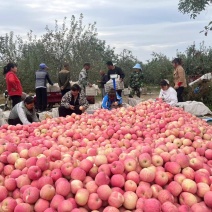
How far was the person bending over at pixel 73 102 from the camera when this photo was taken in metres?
6.47

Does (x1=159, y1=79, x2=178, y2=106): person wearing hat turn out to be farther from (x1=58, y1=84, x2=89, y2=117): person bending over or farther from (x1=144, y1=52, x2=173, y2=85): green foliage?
(x1=144, y1=52, x2=173, y2=85): green foliage

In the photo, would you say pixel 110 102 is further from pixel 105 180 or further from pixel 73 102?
pixel 105 180

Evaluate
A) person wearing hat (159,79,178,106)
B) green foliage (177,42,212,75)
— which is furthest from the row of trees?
person wearing hat (159,79,178,106)

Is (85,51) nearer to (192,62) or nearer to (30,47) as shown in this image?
(30,47)

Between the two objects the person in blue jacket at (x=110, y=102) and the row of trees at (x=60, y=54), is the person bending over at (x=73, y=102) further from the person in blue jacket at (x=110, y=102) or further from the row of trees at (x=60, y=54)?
the row of trees at (x=60, y=54)

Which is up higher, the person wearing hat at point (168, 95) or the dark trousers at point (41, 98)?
the person wearing hat at point (168, 95)

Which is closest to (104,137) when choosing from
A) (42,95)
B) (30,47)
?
(42,95)

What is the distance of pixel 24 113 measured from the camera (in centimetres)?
538

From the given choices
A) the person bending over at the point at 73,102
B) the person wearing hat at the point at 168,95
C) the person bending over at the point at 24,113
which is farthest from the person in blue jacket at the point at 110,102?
the person bending over at the point at 24,113

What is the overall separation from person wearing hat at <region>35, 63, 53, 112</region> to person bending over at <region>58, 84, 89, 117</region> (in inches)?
121

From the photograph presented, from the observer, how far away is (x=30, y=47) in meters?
15.3

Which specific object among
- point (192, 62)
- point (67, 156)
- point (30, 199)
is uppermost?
point (192, 62)

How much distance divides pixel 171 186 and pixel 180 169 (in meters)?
0.18

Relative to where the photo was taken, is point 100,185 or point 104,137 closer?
point 100,185
